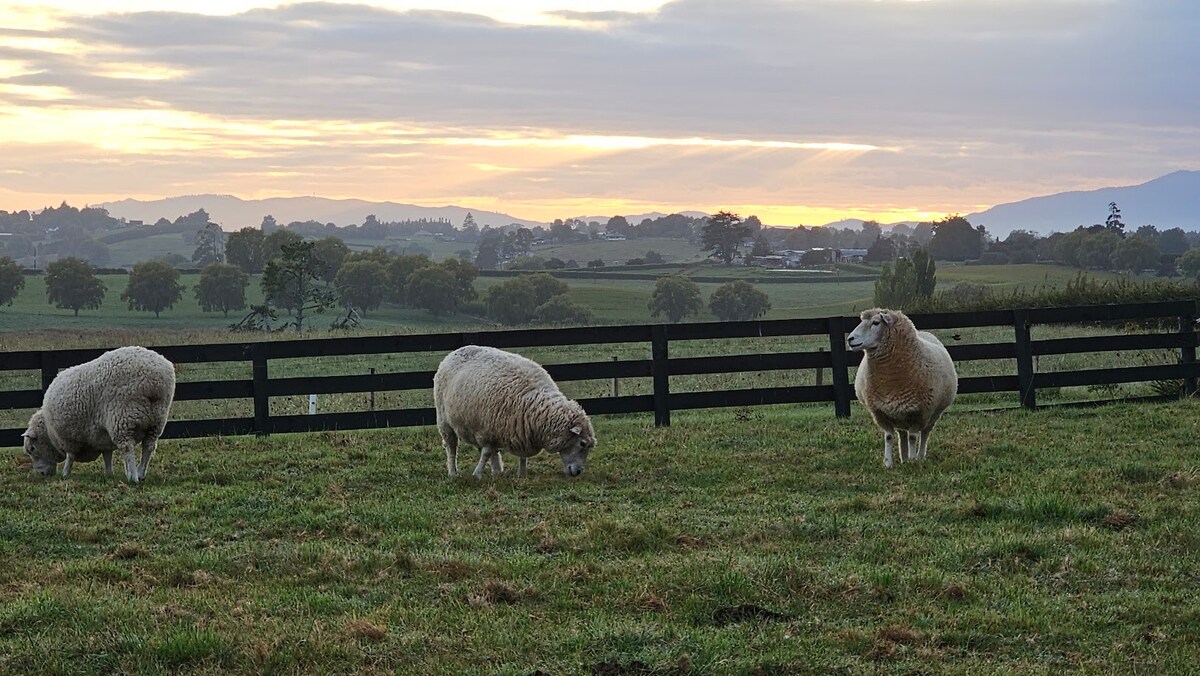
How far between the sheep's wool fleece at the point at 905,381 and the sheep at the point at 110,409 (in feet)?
23.9

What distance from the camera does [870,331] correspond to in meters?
12.0

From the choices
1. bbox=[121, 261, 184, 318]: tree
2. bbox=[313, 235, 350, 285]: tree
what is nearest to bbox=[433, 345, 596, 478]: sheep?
bbox=[121, 261, 184, 318]: tree

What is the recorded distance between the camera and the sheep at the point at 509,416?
435 inches

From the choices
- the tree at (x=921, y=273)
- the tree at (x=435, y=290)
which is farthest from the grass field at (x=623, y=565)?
the tree at (x=435, y=290)

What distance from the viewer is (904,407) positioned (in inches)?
459

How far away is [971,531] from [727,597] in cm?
262

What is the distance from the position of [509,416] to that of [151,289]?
72371 millimetres

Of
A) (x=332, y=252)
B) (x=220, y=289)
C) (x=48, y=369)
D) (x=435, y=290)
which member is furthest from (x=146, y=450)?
(x=332, y=252)

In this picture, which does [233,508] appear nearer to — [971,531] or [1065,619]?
[971,531]

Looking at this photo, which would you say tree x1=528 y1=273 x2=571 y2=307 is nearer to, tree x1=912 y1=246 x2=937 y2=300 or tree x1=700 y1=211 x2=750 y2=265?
tree x1=912 y1=246 x2=937 y2=300

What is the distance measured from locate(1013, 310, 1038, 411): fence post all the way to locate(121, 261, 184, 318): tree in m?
70.6

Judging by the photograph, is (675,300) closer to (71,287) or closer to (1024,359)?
(71,287)

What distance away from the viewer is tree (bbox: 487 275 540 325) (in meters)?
75.9

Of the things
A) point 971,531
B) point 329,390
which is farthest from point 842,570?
point 329,390
